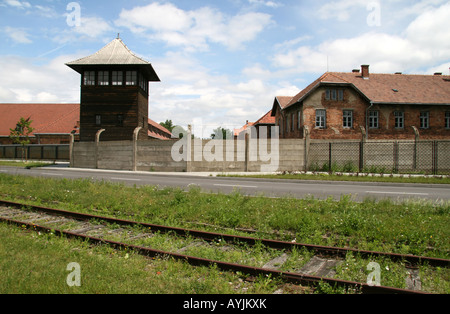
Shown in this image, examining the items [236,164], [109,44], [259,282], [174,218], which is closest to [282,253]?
[259,282]

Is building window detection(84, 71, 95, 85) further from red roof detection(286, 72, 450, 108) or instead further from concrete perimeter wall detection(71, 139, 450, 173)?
red roof detection(286, 72, 450, 108)

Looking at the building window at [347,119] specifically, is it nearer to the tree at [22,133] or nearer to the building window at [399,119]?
the building window at [399,119]

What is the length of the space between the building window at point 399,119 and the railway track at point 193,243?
29257 mm

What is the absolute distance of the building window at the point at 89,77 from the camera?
30.6m

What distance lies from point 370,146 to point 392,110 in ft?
38.7

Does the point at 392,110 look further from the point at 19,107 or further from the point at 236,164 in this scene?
the point at 19,107

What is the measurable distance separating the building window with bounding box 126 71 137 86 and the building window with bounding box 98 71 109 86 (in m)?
2.07

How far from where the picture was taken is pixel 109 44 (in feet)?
109

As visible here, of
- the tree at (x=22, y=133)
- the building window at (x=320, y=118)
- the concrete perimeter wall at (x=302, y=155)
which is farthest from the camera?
the tree at (x=22, y=133)

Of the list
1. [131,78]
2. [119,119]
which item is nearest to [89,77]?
[131,78]

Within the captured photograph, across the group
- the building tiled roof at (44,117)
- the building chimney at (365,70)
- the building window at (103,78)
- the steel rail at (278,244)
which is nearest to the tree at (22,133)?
the building tiled roof at (44,117)

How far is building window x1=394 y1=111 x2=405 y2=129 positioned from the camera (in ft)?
98.6

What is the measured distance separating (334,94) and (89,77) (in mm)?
24471

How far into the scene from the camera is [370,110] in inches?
1173
